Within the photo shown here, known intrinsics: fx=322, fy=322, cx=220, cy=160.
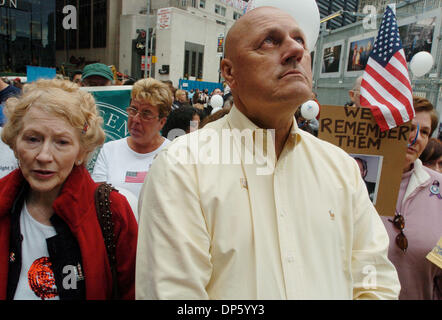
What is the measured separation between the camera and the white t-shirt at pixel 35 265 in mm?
1420

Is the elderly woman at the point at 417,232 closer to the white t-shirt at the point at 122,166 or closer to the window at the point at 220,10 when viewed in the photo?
the white t-shirt at the point at 122,166

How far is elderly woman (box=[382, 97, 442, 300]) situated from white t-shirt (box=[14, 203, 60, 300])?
1963 mm

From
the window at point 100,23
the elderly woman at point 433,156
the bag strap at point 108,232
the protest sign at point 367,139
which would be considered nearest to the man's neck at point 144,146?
the bag strap at point 108,232

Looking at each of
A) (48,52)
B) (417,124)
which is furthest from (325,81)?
(48,52)

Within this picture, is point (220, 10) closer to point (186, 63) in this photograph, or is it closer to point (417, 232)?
point (186, 63)

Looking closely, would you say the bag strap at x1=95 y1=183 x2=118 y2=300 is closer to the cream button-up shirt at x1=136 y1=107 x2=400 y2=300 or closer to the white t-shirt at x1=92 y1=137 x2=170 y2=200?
the cream button-up shirt at x1=136 y1=107 x2=400 y2=300

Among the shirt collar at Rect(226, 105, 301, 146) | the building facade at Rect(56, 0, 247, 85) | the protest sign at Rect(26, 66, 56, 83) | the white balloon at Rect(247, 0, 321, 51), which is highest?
the building facade at Rect(56, 0, 247, 85)

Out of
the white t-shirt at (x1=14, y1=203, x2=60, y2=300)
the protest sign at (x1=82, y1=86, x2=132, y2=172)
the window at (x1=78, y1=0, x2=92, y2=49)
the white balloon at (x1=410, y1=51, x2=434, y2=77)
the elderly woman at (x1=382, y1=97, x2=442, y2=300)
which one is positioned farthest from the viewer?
the window at (x1=78, y1=0, x2=92, y2=49)

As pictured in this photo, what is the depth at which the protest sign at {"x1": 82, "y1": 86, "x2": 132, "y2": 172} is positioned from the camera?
3.35 meters

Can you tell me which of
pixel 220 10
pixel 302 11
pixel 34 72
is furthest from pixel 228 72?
pixel 220 10

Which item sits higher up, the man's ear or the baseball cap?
the baseball cap

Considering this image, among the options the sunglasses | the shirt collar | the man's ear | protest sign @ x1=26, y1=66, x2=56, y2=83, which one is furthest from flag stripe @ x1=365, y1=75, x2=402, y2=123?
protest sign @ x1=26, y1=66, x2=56, y2=83

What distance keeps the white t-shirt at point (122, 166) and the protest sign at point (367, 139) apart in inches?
56.8

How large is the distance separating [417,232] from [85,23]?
1685 inches
